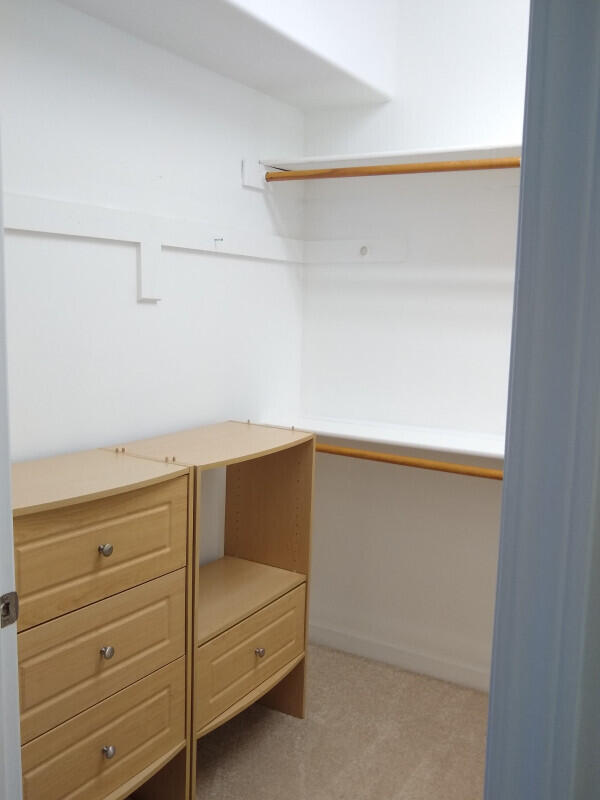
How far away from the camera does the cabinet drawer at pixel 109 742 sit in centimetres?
159

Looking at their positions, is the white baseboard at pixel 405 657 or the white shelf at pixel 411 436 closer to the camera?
the white shelf at pixel 411 436

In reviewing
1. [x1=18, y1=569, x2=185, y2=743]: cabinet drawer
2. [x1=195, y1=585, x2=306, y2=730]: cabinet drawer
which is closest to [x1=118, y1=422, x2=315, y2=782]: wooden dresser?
[x1=195, y1=585, x2=306, y2=730]: cabinet drawer

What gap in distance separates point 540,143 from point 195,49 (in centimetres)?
202

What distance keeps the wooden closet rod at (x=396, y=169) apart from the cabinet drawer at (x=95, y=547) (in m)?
1.32

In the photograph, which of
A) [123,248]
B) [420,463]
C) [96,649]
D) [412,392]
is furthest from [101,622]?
[412,392]

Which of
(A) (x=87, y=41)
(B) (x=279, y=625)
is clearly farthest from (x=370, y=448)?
(A) (x=87, y=41)

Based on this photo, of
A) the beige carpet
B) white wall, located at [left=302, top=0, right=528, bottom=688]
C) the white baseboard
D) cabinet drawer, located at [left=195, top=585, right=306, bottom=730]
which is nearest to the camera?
cabinet drawer, located at [left=195, top=585, right=306, bottom=730]

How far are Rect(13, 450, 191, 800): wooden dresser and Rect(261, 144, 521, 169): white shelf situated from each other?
131cm

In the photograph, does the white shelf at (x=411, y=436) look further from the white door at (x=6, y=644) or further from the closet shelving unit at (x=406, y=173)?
the white door at (x=6, y=644)

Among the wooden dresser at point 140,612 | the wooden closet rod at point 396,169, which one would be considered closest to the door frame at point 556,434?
the wooden dresser at point 140,612

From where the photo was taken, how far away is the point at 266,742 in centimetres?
241

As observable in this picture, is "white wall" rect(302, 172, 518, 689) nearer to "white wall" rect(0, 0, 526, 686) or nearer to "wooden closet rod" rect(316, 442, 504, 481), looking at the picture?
"white wall" rect(0, 0, 526, 686)

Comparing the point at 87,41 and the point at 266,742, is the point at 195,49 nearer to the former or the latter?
the point at 87,41

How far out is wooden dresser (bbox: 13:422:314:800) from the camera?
156 centimetres
